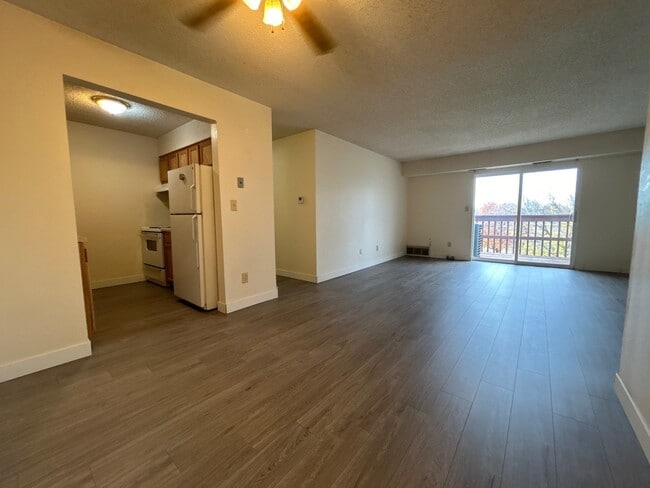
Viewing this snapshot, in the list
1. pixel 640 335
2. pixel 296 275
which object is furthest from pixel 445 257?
pixel 640 335

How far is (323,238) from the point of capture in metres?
4.32

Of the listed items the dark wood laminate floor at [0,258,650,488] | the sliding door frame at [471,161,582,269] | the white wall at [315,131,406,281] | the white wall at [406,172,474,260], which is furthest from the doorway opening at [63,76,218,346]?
the sliding door frame at [471,161,582,269]

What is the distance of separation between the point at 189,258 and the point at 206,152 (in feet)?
4.98

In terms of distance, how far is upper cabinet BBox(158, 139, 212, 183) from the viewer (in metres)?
3.60

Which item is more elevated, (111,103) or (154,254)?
(111,103)

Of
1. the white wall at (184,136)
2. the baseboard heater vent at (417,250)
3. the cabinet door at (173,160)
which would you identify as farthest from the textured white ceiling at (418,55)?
the baseboard heater vent at (417,250)

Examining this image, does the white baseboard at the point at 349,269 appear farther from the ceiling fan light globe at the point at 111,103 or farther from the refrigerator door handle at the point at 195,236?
the ceiling fan light globe at the point at 111,103

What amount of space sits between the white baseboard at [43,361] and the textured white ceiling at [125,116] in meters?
2.42

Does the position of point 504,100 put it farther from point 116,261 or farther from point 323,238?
point 116,261

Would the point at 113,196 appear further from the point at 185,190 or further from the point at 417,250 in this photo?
the point at 417,250

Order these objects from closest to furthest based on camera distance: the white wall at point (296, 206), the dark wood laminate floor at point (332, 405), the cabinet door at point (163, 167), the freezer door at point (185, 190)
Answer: the dark wood laminate floor at point (332, 405), the freezer door at point (185, 190), the white wall at point (296, 206), the cabinet door at point (163, 167)

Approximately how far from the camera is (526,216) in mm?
5469

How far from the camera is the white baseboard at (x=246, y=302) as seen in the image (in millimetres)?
2963

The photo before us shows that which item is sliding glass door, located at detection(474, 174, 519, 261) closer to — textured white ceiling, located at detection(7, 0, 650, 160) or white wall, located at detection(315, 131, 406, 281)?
white wall, located at detection(315, 131, 406, 281)
